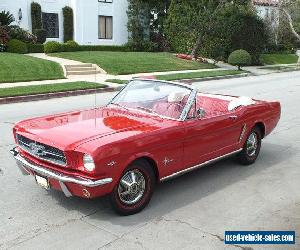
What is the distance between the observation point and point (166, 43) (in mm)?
38250

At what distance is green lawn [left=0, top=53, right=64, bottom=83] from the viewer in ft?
64.3

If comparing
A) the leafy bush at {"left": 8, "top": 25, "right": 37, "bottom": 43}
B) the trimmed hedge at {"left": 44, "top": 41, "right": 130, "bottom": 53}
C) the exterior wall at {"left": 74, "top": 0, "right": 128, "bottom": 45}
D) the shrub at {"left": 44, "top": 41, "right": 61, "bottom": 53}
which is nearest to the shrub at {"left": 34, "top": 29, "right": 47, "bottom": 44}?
the leafy bush at {"left": 8, "top": 25, "right": 37, "bottom": 43}

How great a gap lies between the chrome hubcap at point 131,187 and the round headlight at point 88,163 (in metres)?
0.50

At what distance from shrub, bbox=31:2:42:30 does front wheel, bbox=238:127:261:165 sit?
2848 cm

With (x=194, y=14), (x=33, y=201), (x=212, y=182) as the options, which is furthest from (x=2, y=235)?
(x=194, y=14)

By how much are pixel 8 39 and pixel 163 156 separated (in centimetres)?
2575

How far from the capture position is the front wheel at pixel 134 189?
5.19m

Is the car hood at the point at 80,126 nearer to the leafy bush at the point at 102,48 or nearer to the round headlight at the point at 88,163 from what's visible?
the round headlight at the point at 88,163

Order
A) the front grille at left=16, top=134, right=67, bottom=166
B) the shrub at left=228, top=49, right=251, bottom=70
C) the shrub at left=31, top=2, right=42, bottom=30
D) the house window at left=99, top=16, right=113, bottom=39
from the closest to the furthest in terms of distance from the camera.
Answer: the front grille at left=16, top=134, right=67, bottom=166
the shrub at left=228, top=49, right=251, bottom=70
the shrub at left=31, top=2, right=42, bottom=30
the house window at left=99, top=16, right=113, bottom=39

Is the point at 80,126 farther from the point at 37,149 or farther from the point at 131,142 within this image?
the point at 131,142

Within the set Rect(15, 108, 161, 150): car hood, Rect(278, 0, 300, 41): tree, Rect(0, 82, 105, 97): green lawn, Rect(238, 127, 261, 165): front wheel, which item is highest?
Rect(278, 0, 300, 41): tree

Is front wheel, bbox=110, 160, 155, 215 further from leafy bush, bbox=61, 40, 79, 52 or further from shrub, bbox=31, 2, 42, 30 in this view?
shrub, bbox=31, 2, 42, 30

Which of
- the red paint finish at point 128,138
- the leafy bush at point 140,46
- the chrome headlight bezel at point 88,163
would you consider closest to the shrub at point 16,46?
the leafy bush at point 140,46

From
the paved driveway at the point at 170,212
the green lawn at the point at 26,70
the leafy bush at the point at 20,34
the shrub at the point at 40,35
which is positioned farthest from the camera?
the shrub at the point at 40,35
